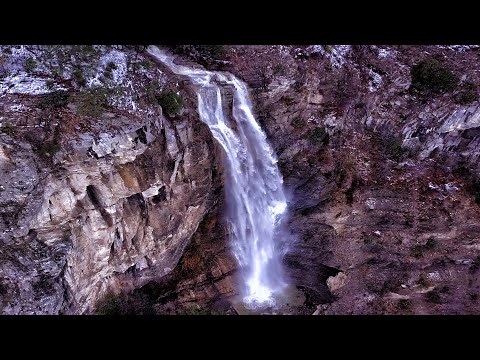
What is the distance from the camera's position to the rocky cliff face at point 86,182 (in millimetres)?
11648

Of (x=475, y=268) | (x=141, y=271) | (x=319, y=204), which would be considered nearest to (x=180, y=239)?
(x=141, y=271)

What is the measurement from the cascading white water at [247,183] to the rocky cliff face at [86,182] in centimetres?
111

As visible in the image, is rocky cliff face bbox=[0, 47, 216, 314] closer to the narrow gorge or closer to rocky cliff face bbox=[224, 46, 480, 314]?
the narrow gorge

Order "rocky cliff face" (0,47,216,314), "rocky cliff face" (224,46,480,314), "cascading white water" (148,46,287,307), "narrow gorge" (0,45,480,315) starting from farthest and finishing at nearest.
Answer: "rocky cliff face" (224,46,480,314), "cascading white water" (148,46,287,307), "narrow gorge" (0,45,480,315), "rocky cliff face" (0,47,216,314)

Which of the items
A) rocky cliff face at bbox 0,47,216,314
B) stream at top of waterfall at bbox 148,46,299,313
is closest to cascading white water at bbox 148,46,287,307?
stream at top of waterfall at bbox 148,46,299,313

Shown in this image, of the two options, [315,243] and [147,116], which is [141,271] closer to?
[147,116]

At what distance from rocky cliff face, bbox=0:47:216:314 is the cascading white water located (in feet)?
3.65

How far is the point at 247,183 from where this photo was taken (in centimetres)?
1858

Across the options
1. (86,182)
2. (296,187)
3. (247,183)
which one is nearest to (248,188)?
(247,183)

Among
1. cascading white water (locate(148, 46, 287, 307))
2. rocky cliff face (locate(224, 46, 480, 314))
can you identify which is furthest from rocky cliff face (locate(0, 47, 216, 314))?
rocky cliff face (locate(224, 46, 480, 314))

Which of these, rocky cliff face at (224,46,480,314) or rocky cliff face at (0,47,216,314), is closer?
rocky cliff face at (0,47,216,314)

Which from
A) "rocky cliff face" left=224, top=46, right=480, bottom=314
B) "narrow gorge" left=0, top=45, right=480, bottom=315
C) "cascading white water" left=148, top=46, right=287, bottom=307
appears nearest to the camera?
"narrow gorge" left=0, top=45, right=480, bottom=315

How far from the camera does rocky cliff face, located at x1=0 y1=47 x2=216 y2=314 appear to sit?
11648 mm

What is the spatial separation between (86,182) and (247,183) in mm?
8271
